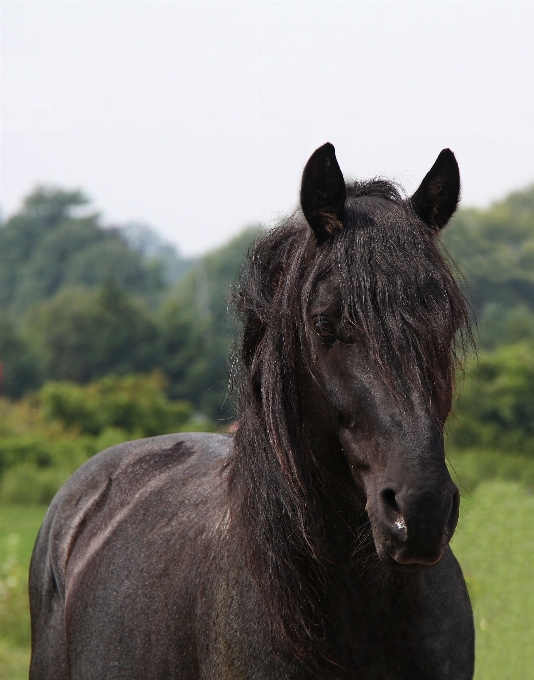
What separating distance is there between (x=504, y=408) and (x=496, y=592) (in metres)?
15.1

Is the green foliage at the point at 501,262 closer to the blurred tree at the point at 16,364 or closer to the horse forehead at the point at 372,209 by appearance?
the horse forehead at the point at 372,209

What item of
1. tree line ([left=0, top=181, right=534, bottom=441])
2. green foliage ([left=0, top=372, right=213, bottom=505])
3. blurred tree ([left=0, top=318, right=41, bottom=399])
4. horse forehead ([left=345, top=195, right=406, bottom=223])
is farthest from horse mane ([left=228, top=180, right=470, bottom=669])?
blurred tree ([left=0, top=318, right=41, bottom=399])

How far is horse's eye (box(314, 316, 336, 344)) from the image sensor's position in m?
2.52

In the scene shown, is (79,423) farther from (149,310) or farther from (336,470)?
(149,310)

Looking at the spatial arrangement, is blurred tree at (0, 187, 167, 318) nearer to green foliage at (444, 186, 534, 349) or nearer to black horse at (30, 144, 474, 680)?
green foliage at (444, 186, 534, 349)

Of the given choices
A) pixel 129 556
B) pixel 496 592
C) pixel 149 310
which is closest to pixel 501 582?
pixel 496 592

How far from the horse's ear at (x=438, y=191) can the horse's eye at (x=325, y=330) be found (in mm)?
504

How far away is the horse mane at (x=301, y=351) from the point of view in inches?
95.8

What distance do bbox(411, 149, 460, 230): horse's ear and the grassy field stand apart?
5.35ft

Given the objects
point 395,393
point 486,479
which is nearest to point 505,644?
point 395,393

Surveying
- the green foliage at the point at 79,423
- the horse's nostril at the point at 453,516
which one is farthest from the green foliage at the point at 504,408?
the horse's nostril at the point at 453,516

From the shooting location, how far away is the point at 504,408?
21312 mm

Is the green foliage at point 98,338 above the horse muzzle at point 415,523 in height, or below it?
below

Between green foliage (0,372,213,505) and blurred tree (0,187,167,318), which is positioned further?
blurred tree (0,187,167,318)
